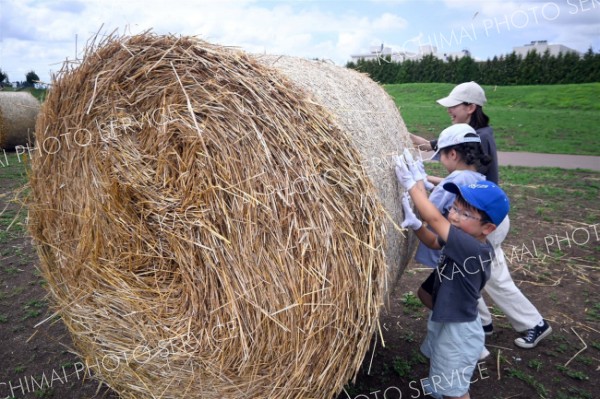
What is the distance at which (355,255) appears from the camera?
2332mm

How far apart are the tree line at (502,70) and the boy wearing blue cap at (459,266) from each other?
93.7 feet

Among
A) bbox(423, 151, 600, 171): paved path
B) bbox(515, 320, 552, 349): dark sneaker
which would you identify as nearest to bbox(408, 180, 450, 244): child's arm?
bbox(515, 320, 552, 349): dark sneaker

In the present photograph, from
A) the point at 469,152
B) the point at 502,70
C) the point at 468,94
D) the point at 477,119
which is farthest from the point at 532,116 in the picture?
the point at 469,152

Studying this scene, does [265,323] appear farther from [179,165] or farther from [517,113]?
[517,113]

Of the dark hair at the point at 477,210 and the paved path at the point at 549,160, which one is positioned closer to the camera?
the dark hair at the point at 477,210

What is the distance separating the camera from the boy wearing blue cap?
262 cm

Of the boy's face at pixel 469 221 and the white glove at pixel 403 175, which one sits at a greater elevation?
the white glove at pixel 403 175
